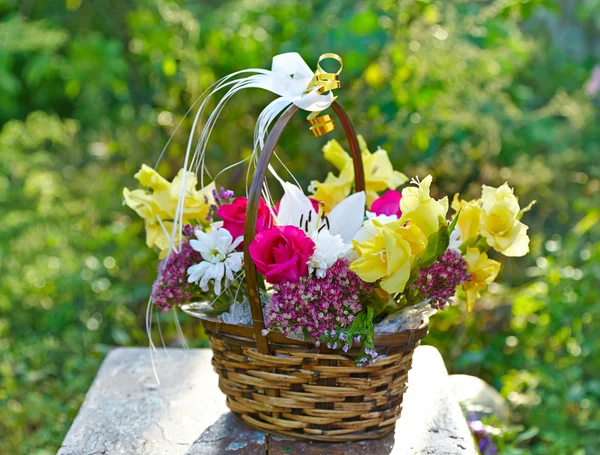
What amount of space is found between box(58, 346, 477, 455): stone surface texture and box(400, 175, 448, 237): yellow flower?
376 millimetres

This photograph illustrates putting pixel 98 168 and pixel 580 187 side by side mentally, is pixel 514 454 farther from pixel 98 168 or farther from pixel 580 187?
pixel 98 168

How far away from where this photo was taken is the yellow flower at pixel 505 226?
1.03 metres

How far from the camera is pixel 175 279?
1.06 m

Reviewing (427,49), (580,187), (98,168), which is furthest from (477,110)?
(98,168)

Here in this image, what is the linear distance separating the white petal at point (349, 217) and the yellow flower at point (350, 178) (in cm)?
13

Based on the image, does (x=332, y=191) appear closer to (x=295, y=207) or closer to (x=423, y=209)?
(x=295, y=207)

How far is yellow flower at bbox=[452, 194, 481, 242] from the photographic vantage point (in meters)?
1.06

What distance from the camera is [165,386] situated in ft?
4.53

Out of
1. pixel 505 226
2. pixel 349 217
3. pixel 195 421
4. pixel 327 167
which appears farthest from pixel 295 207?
pixel 327 167

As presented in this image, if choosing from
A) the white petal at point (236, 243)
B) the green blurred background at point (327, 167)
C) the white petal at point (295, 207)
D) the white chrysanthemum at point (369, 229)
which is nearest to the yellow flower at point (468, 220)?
the white chrysanthemum at point (369, 229)

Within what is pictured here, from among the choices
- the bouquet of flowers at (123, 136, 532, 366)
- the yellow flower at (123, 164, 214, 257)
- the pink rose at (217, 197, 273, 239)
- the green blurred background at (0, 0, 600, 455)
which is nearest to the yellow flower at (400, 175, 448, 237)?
the bouquet of flowers at (123, 136, 532, 366)

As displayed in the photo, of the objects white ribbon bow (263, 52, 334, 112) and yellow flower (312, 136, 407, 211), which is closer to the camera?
white ribbon bow (263, 52, 334, 112)

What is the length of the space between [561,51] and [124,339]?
289cm

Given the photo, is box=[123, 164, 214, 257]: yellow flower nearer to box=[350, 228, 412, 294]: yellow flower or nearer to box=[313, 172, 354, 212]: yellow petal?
box=[313, 172, 354, 212]: yellow petal
